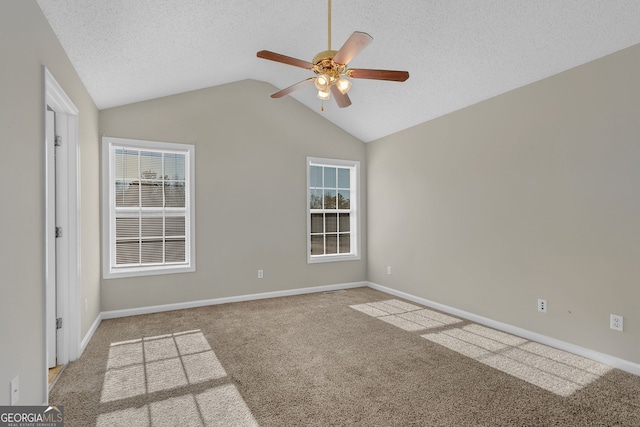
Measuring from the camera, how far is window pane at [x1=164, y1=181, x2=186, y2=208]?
438 centimetres

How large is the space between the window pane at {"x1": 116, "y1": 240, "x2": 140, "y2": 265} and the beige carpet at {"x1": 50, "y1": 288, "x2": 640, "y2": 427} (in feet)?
2.52

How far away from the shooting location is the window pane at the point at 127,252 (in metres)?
4.12

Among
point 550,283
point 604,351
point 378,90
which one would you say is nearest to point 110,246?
point 378,90

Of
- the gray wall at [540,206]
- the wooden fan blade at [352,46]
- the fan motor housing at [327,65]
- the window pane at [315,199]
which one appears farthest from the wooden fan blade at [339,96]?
the window pane at [315,199]

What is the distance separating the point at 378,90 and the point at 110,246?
3.91 m

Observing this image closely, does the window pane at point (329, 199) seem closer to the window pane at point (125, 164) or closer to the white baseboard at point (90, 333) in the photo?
the window pane at point (125, 164)

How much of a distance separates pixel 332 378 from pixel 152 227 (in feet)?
10.2

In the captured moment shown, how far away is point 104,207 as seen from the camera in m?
3.93

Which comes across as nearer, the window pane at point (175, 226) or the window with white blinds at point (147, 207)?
the window with white blinds at point (147, 207)

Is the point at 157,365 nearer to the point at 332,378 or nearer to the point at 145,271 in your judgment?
the point at 332,378

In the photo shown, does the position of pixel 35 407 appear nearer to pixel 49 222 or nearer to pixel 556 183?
pixel 49 222

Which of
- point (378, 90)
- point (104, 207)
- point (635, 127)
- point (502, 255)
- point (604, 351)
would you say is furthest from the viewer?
point (378, 90)

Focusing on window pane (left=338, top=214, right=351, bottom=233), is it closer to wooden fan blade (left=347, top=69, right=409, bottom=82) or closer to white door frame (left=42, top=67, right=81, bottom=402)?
wooden fan blade (left=347, top=69, right=409, bottom=82)

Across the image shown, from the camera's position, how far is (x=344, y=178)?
5.71 metres
